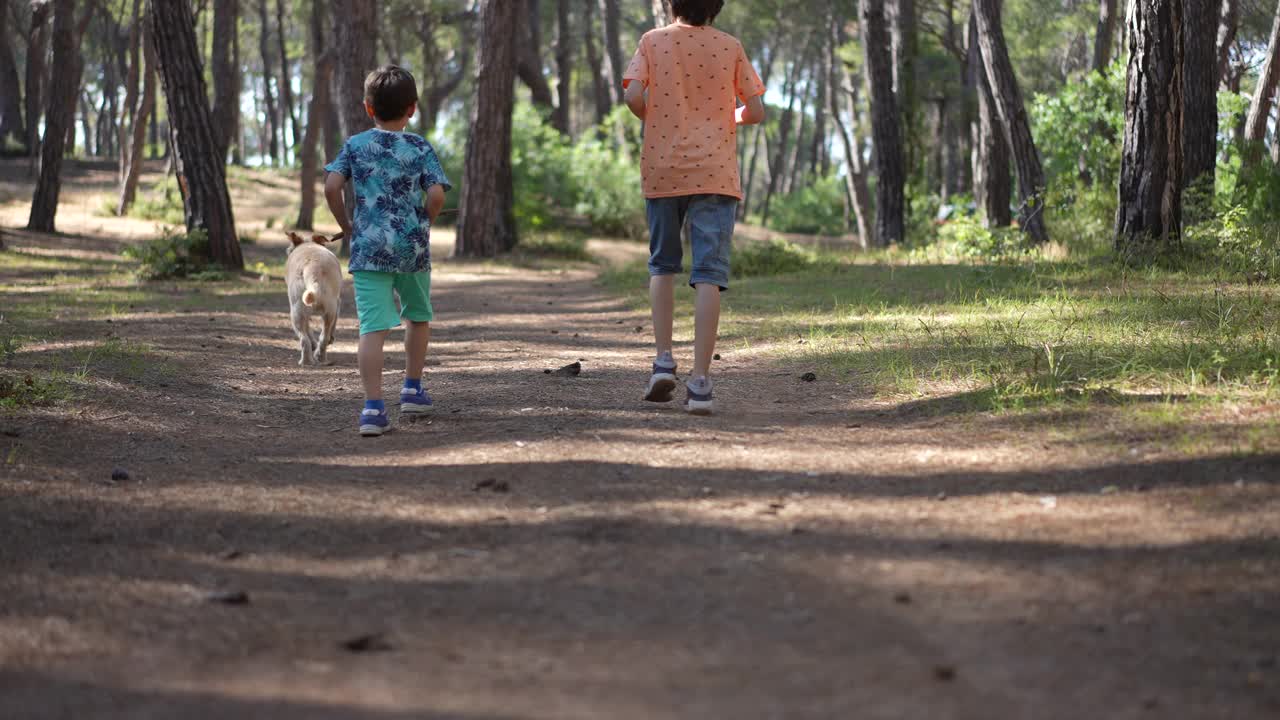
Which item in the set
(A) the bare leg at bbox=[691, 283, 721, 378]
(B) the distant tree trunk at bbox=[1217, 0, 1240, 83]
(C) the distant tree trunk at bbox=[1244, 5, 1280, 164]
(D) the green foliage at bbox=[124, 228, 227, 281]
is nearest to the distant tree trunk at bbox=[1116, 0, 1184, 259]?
(A) the bare leg at bbox=[691, 283, 721, 378]

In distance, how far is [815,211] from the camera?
147ft

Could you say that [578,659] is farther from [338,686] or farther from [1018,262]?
[1018,262]

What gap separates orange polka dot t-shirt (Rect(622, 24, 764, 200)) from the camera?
19.4 feet

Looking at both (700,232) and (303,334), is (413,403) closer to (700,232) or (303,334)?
(700,232)

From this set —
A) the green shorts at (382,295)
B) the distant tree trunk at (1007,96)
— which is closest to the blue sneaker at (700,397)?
the green shorts at (382,295)

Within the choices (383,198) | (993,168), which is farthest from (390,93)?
(993,168)

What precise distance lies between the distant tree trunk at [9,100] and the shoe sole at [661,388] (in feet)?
101

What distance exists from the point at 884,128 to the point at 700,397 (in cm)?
1438

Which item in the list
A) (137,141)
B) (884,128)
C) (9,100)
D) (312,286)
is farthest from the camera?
(9,100)

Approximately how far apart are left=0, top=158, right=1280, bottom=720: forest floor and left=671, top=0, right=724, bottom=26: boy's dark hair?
2019mm

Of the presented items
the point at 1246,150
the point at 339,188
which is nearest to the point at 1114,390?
the point at 339,188

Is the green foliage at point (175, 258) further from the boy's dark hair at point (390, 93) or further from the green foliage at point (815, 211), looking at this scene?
the green foliage at point (815, 211)

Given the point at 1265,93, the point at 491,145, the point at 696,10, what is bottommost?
the point at 696,10

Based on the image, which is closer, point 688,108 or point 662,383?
point 688,108
